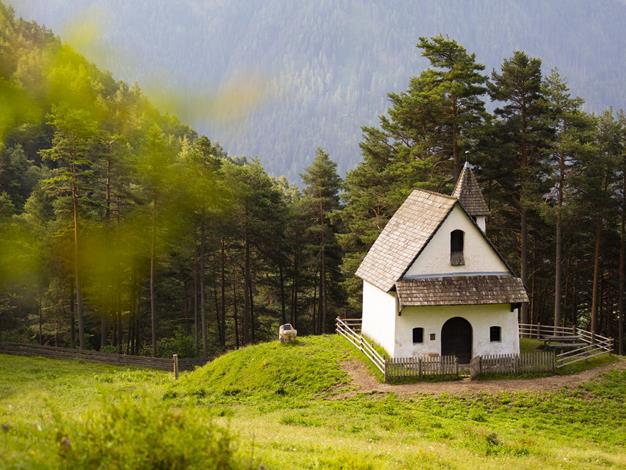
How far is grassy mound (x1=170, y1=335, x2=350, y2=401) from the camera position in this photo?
80.1ft

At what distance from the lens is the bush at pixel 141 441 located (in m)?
6.48

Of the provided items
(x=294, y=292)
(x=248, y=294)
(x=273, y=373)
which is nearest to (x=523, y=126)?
(x=273, y=373)

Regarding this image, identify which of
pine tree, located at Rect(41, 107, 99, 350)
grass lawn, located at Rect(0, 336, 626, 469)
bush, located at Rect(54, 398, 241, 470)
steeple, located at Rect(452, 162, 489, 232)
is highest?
pine tree, located at Rect(41, 107, 99, 350)

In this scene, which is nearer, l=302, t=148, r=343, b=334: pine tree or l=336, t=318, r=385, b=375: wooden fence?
l=336, t=318, r=385, b=375: wooden fence

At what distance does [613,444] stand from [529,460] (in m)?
5.54

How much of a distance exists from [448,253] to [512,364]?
5.68 metres

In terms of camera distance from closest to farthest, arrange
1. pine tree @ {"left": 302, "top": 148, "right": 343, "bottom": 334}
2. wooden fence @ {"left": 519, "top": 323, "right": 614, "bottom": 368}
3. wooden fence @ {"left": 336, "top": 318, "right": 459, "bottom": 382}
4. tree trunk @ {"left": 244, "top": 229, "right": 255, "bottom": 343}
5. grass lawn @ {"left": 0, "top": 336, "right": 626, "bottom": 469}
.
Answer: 1. grass lawn @ {"left": 0, "top": 336, "right": 626, "bottom": 469}
2. wooden fence @ {"left": 336, "top": 318, "right": 459, "bottom": 382}
3. wooden fence @ {"left": 519, "top": 323, "right": 614, "bottom": 368}
4. tree trunk @ {"left": 244, "top": 229, "right": 255, "bottom": 343}
5. pine tree @ {"left": 302, "top": 148, "right": 343, "bottom": 334}

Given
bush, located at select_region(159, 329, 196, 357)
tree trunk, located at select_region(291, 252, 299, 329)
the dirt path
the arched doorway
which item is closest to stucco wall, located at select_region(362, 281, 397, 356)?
the arched doorway

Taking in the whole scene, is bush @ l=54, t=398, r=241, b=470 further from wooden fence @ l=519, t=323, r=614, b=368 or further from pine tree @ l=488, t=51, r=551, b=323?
pine tree @ l=488, t=51, r=551, b=323

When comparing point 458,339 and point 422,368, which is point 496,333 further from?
point 422,368

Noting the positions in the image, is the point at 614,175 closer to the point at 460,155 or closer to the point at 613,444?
the point at 460,155

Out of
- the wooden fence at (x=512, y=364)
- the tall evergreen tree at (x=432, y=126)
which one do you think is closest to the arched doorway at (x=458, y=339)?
the wooden fence at (x=512, y=364)

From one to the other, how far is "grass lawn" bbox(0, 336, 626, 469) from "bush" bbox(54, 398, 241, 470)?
0.05 feet

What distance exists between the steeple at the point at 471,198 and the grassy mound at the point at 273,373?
9.57m
